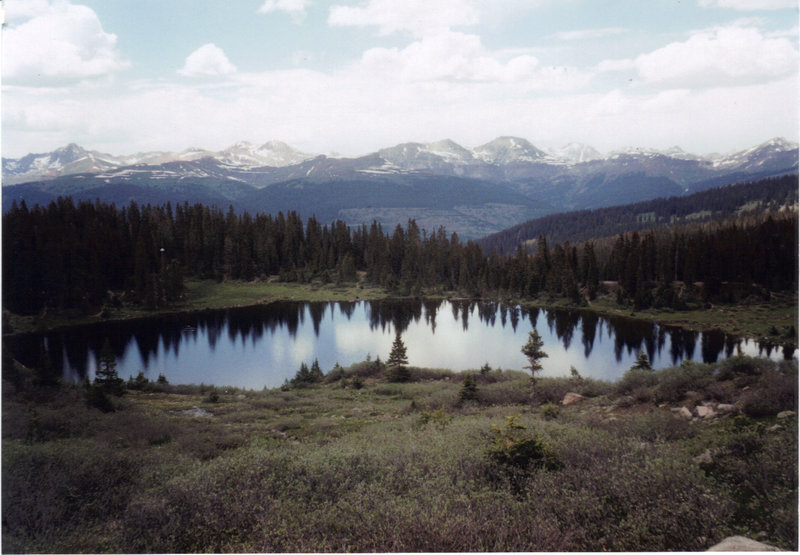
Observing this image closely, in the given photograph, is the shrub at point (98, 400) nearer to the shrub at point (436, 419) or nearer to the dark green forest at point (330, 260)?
the dark green forest at point (330, 260)

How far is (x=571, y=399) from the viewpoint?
14547 mm

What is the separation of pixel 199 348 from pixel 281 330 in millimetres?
9211

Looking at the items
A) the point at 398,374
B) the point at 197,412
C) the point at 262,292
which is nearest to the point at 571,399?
the point at 398,374

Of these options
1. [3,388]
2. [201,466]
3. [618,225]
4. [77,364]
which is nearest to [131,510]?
[201,466]

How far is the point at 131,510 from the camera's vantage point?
5992mm

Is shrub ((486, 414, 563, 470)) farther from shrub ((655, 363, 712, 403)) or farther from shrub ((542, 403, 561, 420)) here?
shrub ((655, 363, 712, 403))

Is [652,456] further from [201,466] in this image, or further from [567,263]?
[567,263]

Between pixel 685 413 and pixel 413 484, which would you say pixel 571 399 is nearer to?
pixel 685 413

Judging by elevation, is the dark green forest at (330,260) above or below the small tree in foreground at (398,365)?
above

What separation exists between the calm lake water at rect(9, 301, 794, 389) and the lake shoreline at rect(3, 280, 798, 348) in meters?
1.18

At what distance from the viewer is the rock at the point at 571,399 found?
14.4 m

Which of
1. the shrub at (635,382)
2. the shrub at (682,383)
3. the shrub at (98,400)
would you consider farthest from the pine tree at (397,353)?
the shrub at (98,400)

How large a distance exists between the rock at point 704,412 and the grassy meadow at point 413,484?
7cm

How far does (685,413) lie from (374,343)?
25177 millimetres
